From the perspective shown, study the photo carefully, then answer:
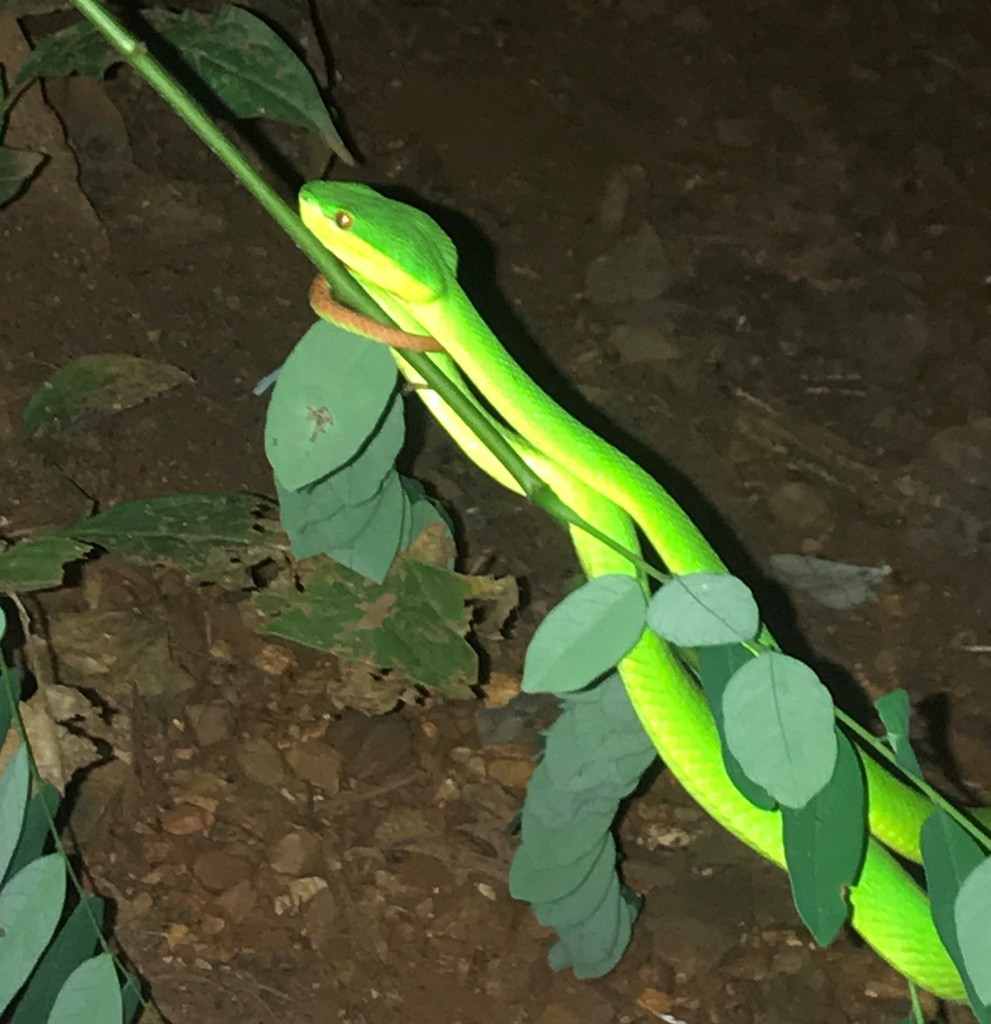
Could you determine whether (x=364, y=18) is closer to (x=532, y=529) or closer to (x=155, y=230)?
(x=155, y=230)

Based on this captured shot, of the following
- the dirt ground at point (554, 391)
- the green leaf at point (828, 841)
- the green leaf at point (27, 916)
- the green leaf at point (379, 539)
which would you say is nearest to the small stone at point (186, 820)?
the dirt ground at point (554, 391)

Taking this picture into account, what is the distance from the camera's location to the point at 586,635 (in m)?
0.71

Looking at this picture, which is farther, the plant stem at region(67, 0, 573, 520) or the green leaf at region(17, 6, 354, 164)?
the green leaf at region(17, 6, 354, 164)

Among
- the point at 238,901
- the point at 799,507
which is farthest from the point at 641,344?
the point at 238,901

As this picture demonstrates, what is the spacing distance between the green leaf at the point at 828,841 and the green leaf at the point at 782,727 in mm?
65

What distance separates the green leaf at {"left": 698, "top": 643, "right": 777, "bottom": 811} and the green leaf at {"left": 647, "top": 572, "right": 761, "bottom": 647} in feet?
0.22

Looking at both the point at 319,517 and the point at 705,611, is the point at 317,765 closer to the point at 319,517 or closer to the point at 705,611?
the point at 319,517

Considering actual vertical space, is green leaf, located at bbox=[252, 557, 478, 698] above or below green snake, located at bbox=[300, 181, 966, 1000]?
below

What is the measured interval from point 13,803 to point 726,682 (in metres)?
0.63

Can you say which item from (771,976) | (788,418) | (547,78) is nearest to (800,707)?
(771,976)

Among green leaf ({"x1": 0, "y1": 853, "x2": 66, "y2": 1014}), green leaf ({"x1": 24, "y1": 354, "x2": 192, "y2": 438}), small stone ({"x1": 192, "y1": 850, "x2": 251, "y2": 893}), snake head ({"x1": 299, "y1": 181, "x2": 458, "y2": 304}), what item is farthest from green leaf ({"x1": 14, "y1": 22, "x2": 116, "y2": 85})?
small stone ({"x1": 192, "y1": 850, "x2": 251, "y2": 893})

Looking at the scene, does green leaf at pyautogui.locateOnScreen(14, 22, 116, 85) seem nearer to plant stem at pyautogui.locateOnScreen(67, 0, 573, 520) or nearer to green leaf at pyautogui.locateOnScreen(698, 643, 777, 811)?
plant stem at pyautogui.locateOnScreen(67, 0, 573, 520)

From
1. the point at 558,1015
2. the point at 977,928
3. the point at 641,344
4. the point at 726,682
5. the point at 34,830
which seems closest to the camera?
the point at 977,928

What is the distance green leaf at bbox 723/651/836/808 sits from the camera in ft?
2.09
